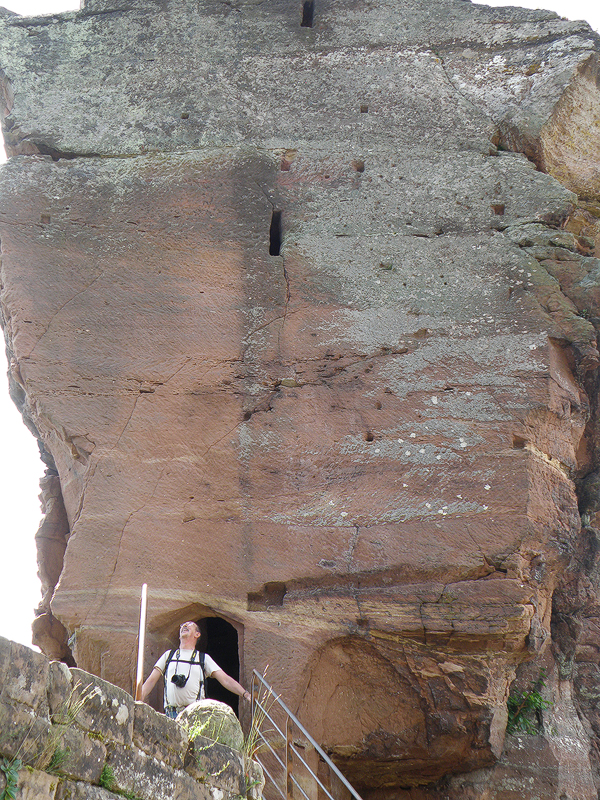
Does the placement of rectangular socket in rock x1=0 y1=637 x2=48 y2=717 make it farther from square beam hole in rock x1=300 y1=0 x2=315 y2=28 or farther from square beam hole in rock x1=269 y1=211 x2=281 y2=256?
square beam hole in rock x1=300 y1=0 x2=315 y2=28

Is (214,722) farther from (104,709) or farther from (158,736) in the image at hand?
(104,709)

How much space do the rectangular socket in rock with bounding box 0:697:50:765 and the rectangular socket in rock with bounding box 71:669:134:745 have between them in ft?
0.93

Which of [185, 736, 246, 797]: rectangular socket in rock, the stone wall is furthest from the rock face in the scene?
the stone wall

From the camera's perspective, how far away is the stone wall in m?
3.87

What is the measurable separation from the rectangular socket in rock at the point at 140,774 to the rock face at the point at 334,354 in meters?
2.37

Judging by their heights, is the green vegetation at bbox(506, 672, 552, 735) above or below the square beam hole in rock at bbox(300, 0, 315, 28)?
below

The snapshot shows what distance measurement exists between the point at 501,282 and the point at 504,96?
7.57 feet

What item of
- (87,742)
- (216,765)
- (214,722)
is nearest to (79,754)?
(87,742)

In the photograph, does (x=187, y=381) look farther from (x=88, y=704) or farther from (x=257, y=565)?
(x=88, y=704)

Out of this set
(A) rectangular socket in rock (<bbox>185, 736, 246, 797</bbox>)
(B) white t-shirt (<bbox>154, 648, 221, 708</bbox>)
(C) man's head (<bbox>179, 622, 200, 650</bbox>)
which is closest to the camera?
(A) rectangular socket in rock (<bbox>185, 736, 246, 797</bbox>)

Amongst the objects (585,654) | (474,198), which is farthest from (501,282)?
(585,654)

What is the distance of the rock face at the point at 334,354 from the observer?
7160 mm

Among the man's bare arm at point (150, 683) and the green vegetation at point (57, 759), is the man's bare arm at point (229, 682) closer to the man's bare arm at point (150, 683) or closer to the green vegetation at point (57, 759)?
the man's bare arm at point (150, 683)

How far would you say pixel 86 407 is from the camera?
25.5 feet
